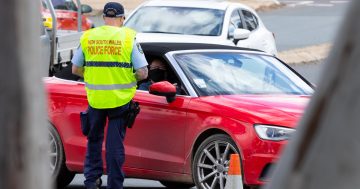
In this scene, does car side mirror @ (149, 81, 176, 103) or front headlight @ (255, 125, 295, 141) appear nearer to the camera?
front headlight @ (255, 125, 295, 141)

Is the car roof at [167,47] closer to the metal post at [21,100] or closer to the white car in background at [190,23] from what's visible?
the white car in background at [190,23]

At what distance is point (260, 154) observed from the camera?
9180 mm

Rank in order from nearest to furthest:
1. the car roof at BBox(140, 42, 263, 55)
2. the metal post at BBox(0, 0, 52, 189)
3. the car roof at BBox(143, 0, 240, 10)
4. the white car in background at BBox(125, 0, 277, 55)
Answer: the metal post at BBox(0, 0, 52, 189), the car roof at BBox(140, 42, 263, 55), the white car in background at BBox(125, 0, 277, 55), the car roof at BBox(143, 0, 240, 10)

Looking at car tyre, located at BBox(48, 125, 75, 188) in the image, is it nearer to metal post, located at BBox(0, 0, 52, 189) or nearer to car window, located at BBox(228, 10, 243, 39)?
car window, located at BBox(228, 10, 243, 39)

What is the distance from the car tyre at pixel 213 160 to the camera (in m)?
9.31

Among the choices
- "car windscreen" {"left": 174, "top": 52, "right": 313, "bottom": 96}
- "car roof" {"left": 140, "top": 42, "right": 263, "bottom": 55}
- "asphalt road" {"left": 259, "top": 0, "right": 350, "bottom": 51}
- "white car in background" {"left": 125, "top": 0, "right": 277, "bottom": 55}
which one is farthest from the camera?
"asphalt road" {"left": 259, "top": 0, "right": 350, "bottom": 51}

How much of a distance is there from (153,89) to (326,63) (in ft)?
25.9

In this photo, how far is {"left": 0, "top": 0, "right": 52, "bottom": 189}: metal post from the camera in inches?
68.9

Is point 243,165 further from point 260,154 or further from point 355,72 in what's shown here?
point 355,72

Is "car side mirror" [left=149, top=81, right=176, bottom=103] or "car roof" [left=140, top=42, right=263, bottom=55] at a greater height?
"car roof" [left=140, top=42, right=263, bottom=55]

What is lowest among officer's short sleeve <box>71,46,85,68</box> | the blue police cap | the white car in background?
the white car in background

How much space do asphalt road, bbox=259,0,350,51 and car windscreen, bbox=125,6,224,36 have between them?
11499 millimetres

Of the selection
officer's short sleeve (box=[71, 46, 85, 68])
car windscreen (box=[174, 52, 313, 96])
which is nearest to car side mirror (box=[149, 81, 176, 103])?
car windscreen (box=[174, 52, 313, 96])

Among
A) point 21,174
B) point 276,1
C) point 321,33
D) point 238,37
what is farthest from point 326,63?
point 276,1
